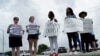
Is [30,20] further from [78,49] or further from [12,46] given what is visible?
[78,49]

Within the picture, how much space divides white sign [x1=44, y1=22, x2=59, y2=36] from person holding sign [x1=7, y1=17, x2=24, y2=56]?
1.24 meters

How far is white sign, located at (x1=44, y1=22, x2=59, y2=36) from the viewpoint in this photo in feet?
45.7

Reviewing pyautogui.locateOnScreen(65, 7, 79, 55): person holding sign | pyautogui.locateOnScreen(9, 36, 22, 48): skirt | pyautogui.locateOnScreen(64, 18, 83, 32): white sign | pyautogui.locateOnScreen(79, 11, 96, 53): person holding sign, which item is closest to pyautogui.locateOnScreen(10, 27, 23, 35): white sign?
pyautogui.locateOnScreen(9, 36, 22, 48): skirt

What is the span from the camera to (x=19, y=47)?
14.4 metres

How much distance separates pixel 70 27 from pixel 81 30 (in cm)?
56

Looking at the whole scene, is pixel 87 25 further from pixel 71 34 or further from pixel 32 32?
pixel 32 32

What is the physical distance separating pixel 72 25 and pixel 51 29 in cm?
102

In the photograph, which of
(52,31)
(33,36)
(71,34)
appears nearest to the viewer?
(52,31)

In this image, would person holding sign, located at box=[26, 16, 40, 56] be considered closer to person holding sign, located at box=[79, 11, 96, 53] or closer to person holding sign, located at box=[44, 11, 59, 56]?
person holding sign, located at box=[44, 11, 59, 56]

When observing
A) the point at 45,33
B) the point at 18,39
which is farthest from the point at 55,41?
the point at 18,39

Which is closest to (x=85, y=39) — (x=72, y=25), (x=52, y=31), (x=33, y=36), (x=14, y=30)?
(x=72, y=25)

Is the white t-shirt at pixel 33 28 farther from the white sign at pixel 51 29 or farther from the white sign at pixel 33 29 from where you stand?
the white sign at pixel 51 29

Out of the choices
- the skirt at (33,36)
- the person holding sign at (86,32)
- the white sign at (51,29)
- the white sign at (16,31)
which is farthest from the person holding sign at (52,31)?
the person holding sign at (86,32)

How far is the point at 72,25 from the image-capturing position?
1434 cm
